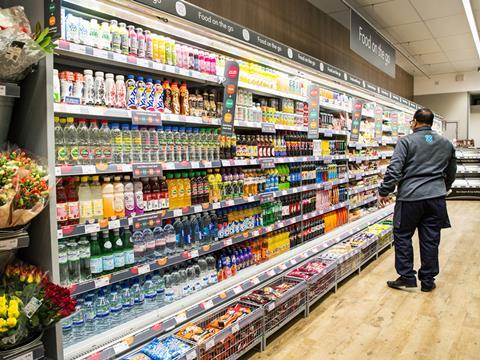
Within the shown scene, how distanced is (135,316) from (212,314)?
60 centimetres

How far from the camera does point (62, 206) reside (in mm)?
2438

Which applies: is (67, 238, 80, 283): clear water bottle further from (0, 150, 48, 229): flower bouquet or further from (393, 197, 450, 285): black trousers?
(393, 197, 450, 285): black trousers

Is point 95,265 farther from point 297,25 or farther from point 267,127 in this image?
point 297,25

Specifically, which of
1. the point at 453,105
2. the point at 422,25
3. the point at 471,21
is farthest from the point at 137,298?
the point at 453,105

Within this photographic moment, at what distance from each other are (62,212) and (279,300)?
6.27 ft

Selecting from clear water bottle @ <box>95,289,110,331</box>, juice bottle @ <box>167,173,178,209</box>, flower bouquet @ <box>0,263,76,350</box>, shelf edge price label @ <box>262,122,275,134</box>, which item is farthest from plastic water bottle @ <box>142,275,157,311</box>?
shelf edge price label @ <box>262,122,275,134</box>

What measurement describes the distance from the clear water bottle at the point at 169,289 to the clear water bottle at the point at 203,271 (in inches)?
11.9

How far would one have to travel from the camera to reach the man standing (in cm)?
448

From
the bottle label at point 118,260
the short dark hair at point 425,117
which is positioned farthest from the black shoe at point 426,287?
the bottle label at point 118,260

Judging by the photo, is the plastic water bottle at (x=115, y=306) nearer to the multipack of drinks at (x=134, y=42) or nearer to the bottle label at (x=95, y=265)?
the bottle label at (x=95, y=265)

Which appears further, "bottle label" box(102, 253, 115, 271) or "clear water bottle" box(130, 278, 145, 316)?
"clear water bottle" box(130, 278, 145, 316)

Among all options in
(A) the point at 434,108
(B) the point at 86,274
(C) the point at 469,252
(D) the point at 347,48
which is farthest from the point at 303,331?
(A) the point at 434,108

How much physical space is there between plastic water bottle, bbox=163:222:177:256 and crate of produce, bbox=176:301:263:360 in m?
0.56

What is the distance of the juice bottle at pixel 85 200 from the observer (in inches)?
102
